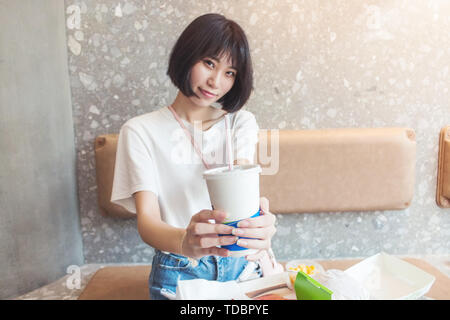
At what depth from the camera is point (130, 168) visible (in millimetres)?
957

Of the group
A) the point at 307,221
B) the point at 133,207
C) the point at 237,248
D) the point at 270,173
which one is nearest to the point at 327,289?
the point at 237,248

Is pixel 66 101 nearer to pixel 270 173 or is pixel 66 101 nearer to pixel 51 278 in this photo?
pixel 51 278

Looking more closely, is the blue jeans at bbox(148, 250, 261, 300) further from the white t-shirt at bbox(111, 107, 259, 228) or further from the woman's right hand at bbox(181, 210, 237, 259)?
the woman's right hand at bbox(181, 210, 237, 259)

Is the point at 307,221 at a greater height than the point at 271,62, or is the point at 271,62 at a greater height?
the point at 271,62

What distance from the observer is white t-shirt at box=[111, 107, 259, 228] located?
98 cm

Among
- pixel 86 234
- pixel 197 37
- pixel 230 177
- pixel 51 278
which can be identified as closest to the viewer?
pixel 230 177

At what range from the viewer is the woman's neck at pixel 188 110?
106cm

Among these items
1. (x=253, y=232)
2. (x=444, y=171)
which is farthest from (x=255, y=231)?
(x=444, y=171)

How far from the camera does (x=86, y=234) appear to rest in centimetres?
161

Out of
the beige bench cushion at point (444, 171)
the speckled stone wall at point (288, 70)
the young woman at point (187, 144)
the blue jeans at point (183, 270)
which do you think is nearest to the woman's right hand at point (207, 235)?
the young woman at point (187, 144)

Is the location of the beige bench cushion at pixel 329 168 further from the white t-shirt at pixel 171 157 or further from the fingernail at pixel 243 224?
the fingernail at pixel 243 224

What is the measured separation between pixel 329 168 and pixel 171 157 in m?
0.77

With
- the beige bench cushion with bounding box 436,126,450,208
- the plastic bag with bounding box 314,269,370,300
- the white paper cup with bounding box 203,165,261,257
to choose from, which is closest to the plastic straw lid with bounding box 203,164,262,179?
the white paper cup with bounding box 203,165,261,257

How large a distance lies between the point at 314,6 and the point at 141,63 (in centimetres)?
76
